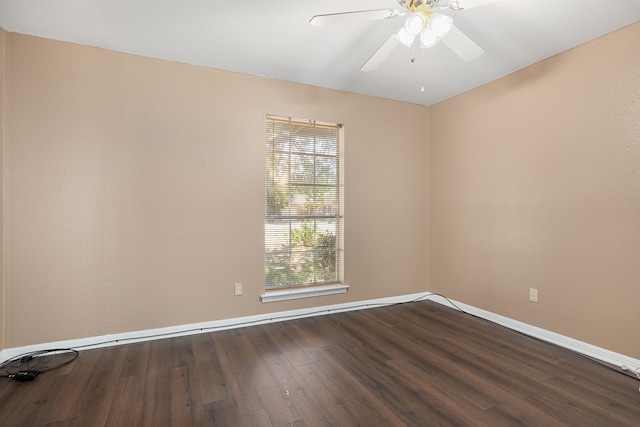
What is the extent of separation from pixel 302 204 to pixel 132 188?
5.36ft

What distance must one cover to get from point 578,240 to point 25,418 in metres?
4.00

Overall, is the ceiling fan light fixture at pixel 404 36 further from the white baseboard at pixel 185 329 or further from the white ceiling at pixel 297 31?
the white baseboard at pixel 185 329

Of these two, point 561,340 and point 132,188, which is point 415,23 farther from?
point 561,340

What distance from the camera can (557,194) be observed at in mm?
2580

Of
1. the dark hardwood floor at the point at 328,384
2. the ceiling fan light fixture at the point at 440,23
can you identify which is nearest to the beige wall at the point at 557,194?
the dark hardwood floor at the point at 328,384

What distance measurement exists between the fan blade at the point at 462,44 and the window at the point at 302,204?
1660mm

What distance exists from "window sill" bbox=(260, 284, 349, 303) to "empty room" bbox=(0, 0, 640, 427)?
22 millimetres

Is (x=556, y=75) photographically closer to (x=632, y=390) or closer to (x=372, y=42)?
(x=372, y=42)

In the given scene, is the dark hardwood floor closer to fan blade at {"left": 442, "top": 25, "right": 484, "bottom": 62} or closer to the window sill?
the window sill

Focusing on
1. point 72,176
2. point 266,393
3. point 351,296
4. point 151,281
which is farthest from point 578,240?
point 72,176

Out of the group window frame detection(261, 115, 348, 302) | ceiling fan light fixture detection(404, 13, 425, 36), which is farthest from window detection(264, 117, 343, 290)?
ceiling fan light fixture detection(404, 13, 425, 36)

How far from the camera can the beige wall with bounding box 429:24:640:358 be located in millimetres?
2199

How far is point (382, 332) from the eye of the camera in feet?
9.33

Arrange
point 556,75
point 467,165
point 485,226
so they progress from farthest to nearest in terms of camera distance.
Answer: point 467,165
point 485,226
point 556,75
